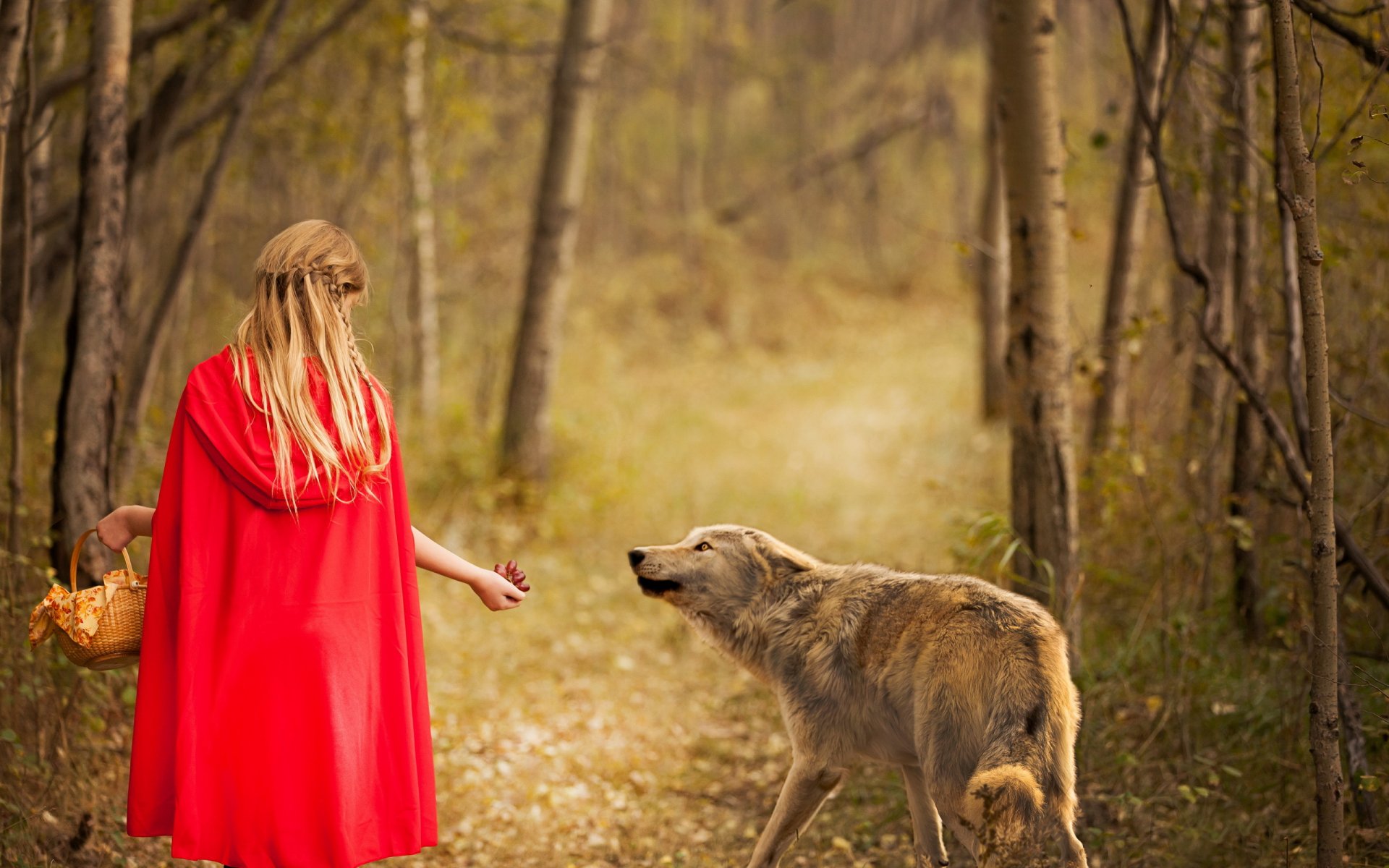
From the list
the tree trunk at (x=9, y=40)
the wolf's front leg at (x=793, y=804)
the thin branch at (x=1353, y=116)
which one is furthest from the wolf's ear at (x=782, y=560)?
the tree trunk at (x=9, y=40)

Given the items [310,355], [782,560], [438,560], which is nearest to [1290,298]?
[782,560]

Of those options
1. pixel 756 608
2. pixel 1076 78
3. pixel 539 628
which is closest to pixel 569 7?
pixel 539 628

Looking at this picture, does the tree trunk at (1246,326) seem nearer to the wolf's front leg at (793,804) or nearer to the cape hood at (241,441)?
the wolf's front leg at (793,804)

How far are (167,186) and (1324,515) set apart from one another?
9977 mm

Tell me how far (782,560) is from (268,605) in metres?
2.04

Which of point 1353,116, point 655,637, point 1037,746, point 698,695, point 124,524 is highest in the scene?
point 1353,116

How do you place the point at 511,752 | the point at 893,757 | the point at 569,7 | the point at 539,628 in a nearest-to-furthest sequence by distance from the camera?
the point at 893,757
the point at 511,752
the point at 539,628
the point at 569,7

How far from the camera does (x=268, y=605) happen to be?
297 cm

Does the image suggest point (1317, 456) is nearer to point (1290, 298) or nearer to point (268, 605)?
point (1290, 298)

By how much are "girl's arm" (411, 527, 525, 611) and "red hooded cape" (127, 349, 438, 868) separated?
30 cm

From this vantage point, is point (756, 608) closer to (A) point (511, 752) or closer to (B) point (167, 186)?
(A) point (511, 752)

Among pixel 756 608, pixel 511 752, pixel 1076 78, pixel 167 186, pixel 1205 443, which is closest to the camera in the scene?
pixel 756 608

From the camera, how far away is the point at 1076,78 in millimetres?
27750

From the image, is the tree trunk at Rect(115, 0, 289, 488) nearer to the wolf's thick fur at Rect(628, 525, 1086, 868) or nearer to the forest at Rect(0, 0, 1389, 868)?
the forest at Rect(0, 0, 1389, 868)
